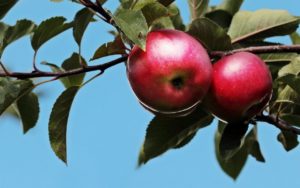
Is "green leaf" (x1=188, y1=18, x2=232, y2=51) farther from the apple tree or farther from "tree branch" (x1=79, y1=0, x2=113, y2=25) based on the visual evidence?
"tree branch" (x1=79, y1=0, x2=113, y2=25)

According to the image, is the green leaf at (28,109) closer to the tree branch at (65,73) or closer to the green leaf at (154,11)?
the tree branch at (65,73)

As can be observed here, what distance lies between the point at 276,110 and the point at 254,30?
23cm

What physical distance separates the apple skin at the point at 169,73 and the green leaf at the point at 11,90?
458mm

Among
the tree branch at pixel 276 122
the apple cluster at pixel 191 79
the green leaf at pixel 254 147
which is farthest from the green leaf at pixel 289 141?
the apple cluster at pixel 191 79

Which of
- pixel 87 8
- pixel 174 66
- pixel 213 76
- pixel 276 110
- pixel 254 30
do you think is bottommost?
pixel 276 110

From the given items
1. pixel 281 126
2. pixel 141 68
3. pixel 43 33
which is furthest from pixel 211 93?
pixel 43 33

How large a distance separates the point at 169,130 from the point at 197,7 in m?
0.40

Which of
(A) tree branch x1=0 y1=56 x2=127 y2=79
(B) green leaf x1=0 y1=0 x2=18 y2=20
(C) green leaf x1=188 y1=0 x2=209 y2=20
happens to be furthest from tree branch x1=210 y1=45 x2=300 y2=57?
(B) green leaf x1=0 y1=0 x2=18 y2=20

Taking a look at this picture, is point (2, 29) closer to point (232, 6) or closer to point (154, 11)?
point (154, 11)

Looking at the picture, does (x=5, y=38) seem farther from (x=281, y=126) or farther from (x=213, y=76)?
(x=281, y=126)

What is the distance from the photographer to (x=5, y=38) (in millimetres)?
1925

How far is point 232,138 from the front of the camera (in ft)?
5.88

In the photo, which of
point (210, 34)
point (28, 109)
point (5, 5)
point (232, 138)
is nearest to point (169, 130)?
point (232, 138)

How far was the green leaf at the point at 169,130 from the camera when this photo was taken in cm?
193
